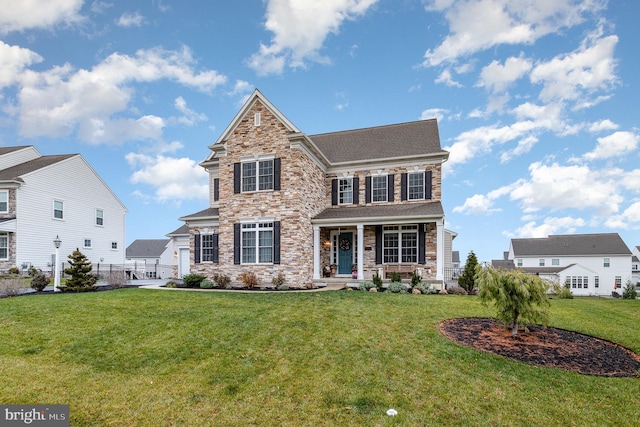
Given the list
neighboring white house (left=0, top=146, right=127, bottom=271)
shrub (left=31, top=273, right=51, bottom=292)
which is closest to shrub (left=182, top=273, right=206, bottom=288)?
shrub (left=31, top=273, right=51, bottom=292)

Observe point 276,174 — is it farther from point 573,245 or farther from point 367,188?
point 573,245

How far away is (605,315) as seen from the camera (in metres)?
10.7

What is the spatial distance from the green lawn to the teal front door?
28.9 ft

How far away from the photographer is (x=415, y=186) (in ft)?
58.4

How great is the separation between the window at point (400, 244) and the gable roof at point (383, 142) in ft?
12.8

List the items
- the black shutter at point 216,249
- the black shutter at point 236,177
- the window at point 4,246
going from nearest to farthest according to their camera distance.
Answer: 1. the black shutter at point 236,177
2. the black shutter at point 216,249
3. the window at point 4,246

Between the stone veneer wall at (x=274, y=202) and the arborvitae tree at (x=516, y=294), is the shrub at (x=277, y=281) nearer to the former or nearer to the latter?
the stone veneer wall at (x=274, y=202)

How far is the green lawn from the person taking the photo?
4414 millimetres

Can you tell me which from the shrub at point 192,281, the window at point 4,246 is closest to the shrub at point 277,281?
the shrub at point 192,281

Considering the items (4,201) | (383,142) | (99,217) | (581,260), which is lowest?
(581,260)

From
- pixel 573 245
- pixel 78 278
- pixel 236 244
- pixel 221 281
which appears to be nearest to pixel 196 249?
pixel 236 244

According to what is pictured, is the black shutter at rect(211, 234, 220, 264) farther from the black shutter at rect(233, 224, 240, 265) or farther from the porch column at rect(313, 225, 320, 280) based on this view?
the porch column at rect(313, 225, 320, 280)

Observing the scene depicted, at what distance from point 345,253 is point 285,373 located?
1300 centimetres

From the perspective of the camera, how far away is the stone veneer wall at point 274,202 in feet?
51.8
